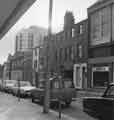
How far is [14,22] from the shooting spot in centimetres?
524

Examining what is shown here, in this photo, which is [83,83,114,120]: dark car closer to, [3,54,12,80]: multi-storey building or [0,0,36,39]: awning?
[0,0,36,39]: awning

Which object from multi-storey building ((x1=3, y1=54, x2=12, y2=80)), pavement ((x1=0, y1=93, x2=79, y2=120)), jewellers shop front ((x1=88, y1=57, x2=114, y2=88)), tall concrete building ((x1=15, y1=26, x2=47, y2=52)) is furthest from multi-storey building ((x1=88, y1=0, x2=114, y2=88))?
tall concrete building ((x1=15, y1=26, x2=47, y2=52))

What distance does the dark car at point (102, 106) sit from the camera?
8.03 m

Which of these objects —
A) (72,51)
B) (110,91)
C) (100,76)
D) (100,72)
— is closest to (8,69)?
(72,51)

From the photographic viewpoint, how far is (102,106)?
8555 mm

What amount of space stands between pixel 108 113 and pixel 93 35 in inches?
1208

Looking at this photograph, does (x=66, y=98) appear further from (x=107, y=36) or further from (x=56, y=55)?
(x=56, y=55)

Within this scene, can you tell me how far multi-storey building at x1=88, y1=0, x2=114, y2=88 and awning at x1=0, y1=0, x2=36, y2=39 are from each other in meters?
29.3

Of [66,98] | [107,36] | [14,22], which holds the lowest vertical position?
[66,98]

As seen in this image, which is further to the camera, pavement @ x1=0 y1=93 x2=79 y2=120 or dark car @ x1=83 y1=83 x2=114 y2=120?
pavement @ x1=0 y1=93 x2=79 y2=120

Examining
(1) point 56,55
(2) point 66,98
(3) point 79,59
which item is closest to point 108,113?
(2) point 66,98

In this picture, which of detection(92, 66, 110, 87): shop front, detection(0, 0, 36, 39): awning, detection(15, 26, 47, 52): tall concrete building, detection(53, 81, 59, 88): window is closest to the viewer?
detection(0, 0, 36, 39): awning

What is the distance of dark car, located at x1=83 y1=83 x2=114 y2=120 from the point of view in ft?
26.3

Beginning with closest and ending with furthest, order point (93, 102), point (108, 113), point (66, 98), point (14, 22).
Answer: point (14, 22), point (108, 113), point (93, 102), point (66, 98)
